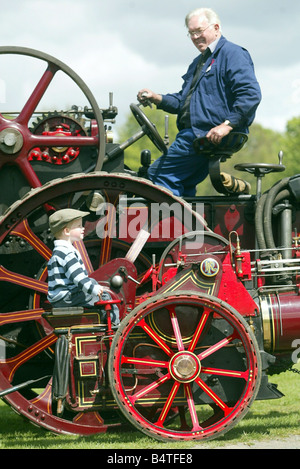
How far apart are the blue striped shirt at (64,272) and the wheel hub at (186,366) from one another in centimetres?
64

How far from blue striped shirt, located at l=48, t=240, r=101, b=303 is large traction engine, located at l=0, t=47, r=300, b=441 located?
119mm

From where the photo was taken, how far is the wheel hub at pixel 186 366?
4.41 m

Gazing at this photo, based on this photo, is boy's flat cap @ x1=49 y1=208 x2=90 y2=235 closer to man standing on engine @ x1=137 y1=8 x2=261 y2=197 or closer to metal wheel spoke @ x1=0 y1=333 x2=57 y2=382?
metal wheel spoke @ x1=0 y1=333 x2=57 y2=382

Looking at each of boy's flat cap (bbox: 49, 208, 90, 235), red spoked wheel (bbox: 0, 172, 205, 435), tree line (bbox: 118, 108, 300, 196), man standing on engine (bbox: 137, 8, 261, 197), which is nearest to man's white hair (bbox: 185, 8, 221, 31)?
man standing on engine (bbox: 137, 8, 261, 197)

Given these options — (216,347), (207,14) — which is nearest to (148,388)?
(216,347)

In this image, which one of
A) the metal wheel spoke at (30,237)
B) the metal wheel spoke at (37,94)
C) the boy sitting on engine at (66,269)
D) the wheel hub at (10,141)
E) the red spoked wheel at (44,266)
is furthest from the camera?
the metal wheel spoke at (37,94)

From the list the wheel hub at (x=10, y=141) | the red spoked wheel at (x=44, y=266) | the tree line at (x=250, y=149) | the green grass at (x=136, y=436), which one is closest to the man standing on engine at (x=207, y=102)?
the red spoked wheel at (x=44, y=266)

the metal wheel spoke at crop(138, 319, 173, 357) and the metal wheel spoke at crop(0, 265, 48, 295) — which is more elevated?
the metal wheel spoke at crop(0, 265, 48, 295)

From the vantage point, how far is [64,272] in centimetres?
453

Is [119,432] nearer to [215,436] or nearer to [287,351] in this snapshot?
[215,436]

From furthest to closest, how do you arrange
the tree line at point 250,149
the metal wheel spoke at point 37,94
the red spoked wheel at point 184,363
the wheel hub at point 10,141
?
the tree line at point 250,149 → the metal wheel spoke at point 37,94 → the wheel hub at point 10,141 → the red spoked wheel at point 184,363

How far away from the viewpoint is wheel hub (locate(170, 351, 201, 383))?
441 centimetres

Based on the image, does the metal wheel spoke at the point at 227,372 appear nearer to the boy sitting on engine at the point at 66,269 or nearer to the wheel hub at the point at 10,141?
the boy sitting on engine at the point at 66,269
